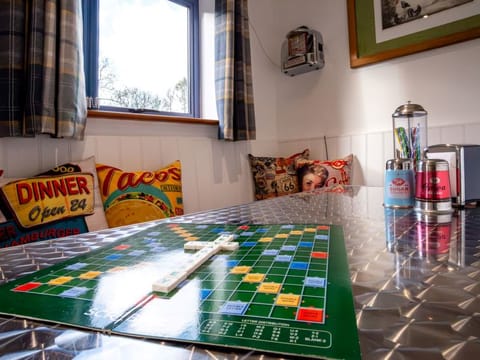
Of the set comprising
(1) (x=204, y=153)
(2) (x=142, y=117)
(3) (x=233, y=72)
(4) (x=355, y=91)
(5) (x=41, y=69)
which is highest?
(3) (x=233, y=72)

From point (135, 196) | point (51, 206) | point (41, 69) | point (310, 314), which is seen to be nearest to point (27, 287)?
point (310, 314)

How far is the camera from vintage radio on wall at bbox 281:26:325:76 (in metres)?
2.27

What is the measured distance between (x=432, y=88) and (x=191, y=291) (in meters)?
2.14

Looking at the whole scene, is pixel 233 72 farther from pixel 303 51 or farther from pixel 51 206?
pixel 51 206

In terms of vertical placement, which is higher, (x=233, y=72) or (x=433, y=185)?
(x=233, y=72)

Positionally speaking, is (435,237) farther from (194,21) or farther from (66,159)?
(194,21)

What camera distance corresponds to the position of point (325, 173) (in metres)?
2.15

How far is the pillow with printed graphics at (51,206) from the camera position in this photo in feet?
3.51

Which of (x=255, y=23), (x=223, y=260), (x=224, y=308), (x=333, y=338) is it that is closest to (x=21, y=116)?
(x=223, y=260)

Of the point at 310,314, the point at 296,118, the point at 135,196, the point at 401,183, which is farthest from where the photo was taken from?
the point at 296,118

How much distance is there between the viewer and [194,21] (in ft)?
7.32

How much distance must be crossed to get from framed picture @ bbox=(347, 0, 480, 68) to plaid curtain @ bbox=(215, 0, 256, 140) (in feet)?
2.63

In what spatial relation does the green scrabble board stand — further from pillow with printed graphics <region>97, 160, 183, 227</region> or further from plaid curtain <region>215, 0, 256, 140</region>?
plaid curtain <region>215, 0, 256, 140</region>

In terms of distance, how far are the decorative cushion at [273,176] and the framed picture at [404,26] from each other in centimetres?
90
